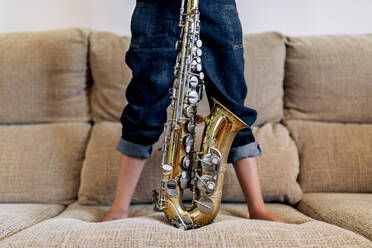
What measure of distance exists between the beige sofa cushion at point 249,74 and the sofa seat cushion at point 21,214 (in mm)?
450

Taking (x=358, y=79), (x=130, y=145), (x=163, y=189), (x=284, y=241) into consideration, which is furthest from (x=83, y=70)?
(x=358, y=79)

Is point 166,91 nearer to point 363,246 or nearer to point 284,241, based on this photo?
point 284,241

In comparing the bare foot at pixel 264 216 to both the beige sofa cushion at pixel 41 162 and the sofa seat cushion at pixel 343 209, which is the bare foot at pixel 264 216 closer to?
the sofa seat cushion at pixel 343 209

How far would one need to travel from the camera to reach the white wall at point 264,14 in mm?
1595

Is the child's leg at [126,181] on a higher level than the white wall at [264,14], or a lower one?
lower

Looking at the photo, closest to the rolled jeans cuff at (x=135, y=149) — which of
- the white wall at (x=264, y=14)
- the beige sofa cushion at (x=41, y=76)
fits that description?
the beige sofa cushion at (x=41, y=76)

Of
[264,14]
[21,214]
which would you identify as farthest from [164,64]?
[264,14]

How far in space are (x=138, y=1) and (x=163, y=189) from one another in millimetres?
600

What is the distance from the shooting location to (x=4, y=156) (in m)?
1.25

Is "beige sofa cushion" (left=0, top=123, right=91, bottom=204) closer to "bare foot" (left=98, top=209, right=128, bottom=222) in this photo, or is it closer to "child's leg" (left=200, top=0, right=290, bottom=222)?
"bare foot" (left=98, top=209, right=128, bottom=222)

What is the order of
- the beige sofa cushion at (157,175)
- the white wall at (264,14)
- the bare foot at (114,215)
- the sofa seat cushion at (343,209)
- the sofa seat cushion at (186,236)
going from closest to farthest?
the sofa seat cushion at (186,236)
the sofa seat cushion at (343,209)
the bare foot at (114,215)
the beige sofa cushion at (157,175)
the white wall at (264,14)

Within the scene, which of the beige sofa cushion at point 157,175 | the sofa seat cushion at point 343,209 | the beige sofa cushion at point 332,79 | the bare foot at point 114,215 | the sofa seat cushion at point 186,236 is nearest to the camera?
the sofa seat cushion at point 186,236

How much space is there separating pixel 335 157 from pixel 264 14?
0.83 meters

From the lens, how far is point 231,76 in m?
0.96
